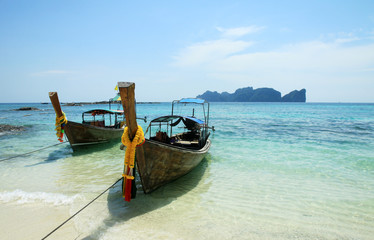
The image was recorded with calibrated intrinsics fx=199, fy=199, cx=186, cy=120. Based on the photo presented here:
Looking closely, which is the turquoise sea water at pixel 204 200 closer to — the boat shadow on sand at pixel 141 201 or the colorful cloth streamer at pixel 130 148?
the boat shadow on sand at pixel 141 201

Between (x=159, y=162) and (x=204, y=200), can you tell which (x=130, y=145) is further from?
(x=204, y=200)

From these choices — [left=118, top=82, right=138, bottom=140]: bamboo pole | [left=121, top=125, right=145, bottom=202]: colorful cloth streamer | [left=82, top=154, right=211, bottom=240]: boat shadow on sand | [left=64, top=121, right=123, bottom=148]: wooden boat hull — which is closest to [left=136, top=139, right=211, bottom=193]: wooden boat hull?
[left=82, top=154, right=211, bottom=240]: boat shadow on sand

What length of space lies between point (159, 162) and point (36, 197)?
387 centimetres

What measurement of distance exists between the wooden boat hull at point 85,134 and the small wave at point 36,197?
19.0 feet

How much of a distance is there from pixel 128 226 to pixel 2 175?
22.2 feet

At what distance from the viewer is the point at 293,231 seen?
15.6 feet

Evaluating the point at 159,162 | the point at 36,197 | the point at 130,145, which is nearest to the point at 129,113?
the point at 130,145

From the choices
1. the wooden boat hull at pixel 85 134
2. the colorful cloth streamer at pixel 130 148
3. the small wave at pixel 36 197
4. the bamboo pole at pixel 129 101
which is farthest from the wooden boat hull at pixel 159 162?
the wooden boat hull at pixel 85 134

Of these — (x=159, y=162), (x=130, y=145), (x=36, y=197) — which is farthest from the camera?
(x=159, y=162)

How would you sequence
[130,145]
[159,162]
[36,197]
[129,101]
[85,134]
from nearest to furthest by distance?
[129,101] < [130,145] < [36,197] < [159,162] < [85,134]

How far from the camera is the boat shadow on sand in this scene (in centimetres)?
487

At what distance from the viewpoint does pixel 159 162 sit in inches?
243

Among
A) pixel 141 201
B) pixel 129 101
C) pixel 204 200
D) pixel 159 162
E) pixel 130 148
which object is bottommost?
pixel 204 200

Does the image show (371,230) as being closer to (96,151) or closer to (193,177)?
(193,177)
